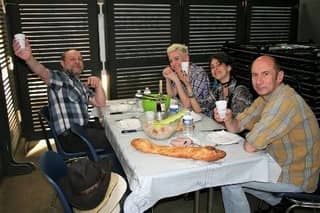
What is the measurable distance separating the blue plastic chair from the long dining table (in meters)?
0.31

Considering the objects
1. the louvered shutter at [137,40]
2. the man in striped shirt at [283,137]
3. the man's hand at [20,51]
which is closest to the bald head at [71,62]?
the man's hand at [20,51]

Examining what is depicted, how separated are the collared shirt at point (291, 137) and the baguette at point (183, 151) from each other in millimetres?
241

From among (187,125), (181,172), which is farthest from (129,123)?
(181,172)

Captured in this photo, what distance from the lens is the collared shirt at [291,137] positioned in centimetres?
180

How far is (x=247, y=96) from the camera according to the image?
2.57 meters

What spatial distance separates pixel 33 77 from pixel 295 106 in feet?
10.6

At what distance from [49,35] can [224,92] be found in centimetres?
236

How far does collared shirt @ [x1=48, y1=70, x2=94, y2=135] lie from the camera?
2693 mm

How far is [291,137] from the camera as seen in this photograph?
1.91 metres

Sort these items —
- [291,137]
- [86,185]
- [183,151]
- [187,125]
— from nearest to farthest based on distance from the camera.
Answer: [86,185]
[183,151]
[291,137]
[187,125]

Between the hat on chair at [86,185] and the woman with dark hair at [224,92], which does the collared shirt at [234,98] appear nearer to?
the woman with dark hair at [224,92]

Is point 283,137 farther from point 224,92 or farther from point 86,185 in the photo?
point 86,185

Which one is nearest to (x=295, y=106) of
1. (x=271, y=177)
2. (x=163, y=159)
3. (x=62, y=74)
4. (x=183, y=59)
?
(x=271, y=177)

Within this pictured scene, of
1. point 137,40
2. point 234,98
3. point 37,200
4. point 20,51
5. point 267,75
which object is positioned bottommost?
point 37,200
